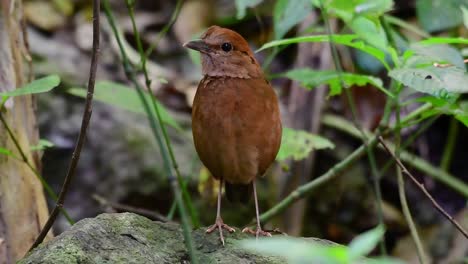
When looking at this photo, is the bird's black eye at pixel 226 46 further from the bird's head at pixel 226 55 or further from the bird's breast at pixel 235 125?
the bird's breast at pixel 235 125

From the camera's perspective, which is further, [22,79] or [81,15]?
[81,15]

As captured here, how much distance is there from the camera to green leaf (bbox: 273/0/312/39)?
314 centimetres

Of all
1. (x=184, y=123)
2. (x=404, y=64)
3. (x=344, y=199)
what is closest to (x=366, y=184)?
(x=344, y=199)

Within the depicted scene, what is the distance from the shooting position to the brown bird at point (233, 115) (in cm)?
281

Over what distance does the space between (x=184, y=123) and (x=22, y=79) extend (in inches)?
88.4

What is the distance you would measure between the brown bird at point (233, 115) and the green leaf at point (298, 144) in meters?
0.61

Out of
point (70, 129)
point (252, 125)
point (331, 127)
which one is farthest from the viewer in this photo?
point (331, 127)

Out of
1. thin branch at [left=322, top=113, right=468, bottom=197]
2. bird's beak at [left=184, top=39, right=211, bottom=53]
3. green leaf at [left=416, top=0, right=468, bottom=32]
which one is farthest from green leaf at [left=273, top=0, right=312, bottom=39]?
thin branch at [left=322, top=113, right=468, bottom=197]

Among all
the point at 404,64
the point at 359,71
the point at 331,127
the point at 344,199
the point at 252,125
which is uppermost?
the point at 404,64

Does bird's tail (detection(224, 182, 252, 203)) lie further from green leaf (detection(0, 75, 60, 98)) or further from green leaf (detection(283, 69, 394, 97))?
green leaf (detection(0, 75, 60, 98))

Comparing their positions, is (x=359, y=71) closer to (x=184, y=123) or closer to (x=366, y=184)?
(x=366, y=184)

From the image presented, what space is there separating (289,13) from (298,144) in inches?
30.9

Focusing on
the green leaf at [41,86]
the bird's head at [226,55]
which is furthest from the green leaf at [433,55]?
the green leaf at [41,86]

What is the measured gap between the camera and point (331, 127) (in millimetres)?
5613
